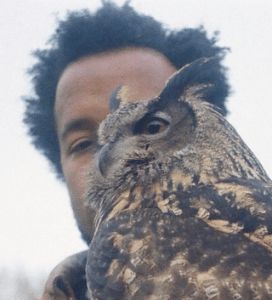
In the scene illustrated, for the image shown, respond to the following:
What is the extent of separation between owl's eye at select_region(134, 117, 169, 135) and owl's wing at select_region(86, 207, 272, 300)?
0.37 meters

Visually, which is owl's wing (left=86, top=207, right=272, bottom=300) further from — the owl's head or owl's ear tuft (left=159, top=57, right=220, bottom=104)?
owl's ear tuft (left=159, top=57, right=220, bottom=104)

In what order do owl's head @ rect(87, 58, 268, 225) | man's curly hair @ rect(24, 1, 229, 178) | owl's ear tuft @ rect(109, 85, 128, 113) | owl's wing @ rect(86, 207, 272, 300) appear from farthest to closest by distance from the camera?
1. man's curly hair @ rect(24, 1, 229, 178)
2. owl's ear tuft @ rect(109, 85, 128, 113)
3. owl's head @ rect(87, 58, 268, 225)
4. owl's wing @ rect(86, 207, 272, 300)

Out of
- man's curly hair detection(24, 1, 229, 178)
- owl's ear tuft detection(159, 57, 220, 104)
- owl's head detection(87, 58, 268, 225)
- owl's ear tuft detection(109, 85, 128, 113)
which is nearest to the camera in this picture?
owl's head detection(87, 58, 268, 225)

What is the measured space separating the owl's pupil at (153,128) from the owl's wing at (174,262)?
36cm

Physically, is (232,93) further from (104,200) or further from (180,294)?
(180,294)

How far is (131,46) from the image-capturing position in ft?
9.47

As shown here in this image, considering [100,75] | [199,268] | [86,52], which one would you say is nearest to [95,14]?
[86,52]

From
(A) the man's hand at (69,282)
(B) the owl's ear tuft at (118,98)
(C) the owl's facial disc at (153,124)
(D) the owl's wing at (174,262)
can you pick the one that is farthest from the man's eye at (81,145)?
(D) the owl's wing at (174,262)

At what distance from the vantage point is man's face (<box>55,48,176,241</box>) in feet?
8.69

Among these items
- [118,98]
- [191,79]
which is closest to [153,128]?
[191,79]

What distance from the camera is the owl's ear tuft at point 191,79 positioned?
6.85 ft

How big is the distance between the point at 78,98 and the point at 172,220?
3.79ft

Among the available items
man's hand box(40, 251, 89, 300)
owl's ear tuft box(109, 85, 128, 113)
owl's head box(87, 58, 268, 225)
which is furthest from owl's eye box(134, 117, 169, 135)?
man's hand box(40, 251, 89, 300)

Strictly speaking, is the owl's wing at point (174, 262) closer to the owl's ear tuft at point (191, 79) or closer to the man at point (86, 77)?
the owl's ear tuft at point (191, 79)
